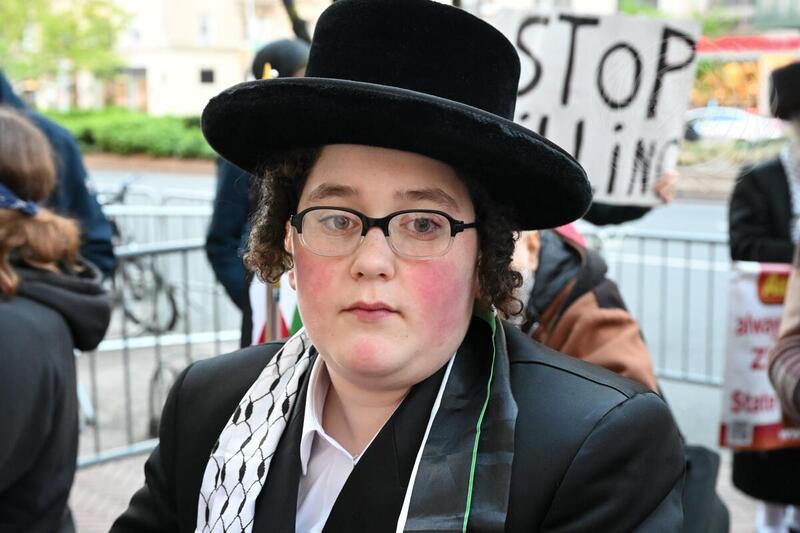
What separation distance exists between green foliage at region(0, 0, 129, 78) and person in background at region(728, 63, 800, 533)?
35.9 m

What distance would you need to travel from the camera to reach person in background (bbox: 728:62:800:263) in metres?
4.45

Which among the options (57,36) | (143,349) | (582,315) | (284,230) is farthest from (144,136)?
(284,230)

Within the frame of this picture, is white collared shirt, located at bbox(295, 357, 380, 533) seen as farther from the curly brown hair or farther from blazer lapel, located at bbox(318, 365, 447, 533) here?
the curly brown hair

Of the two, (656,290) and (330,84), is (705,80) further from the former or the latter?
(656,290)

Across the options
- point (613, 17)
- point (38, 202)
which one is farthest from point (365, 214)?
point (613, 17)

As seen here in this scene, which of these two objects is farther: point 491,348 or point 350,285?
point 491,348

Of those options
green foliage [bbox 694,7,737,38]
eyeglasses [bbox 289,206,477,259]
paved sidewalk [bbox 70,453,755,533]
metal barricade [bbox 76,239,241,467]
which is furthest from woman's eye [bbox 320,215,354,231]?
green foliage [bbox 694,7,737,38]

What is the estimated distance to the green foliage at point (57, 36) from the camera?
119 ft

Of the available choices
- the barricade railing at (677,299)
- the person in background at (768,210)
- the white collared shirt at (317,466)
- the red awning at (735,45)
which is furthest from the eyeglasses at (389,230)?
the barricade railing at (677,299)

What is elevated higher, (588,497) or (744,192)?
(744,192)

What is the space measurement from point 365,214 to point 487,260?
0.80 feet

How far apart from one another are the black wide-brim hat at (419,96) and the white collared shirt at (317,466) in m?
0.35

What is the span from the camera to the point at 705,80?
3.93 meters

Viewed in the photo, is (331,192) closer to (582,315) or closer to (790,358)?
(582,315)
